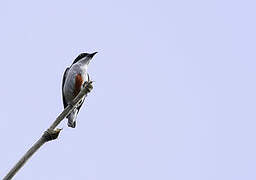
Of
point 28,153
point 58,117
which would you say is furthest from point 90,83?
point 28,153

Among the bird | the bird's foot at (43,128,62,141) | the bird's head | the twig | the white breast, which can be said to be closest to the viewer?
the twig

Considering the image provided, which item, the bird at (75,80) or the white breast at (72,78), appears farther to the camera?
the white breast at (72,78)

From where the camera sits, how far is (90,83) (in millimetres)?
4852

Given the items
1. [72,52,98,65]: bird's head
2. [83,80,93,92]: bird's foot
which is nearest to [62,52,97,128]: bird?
[72,52,98,65]: bird's head

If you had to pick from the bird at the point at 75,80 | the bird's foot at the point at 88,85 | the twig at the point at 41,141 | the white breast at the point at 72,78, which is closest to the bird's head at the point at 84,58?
the bird at the point at 75,80

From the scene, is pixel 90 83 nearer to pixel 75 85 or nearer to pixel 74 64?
pixel 75 85

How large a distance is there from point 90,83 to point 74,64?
21.9 ft

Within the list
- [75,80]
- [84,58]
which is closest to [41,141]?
[75,80]

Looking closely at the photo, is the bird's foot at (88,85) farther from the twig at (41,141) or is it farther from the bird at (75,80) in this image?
the bird at (75,80)

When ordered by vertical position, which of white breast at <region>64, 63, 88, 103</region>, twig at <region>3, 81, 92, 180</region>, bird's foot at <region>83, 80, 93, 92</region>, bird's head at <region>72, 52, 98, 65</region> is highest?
bird's head at <region>72, 52, 98, 65</region>

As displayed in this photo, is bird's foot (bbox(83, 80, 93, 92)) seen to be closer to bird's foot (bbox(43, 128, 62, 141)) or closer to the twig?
the twig

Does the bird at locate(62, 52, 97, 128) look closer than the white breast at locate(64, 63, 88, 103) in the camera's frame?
Yes

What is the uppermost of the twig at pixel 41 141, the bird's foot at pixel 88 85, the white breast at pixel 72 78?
the white breast at pixel 72 78

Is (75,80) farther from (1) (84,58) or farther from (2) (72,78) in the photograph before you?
(1) (84,58)
